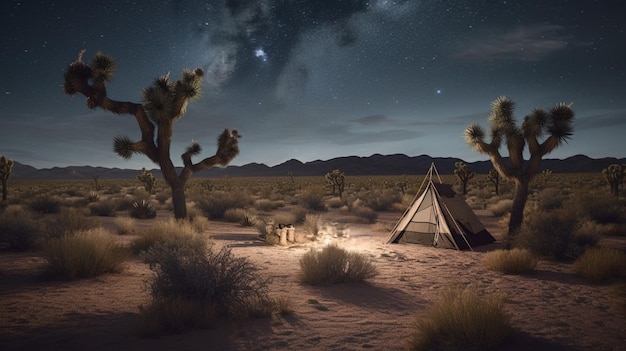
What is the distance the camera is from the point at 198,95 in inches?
565

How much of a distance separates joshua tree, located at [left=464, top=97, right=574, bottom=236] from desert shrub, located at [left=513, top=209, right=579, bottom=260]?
80.2 inches

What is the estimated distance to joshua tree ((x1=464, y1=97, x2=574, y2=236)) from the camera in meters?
12.7

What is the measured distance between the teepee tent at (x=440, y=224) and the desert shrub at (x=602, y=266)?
3.37 metres

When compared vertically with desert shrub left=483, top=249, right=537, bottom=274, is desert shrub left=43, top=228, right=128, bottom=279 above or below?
above

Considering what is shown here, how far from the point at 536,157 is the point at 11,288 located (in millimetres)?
14543

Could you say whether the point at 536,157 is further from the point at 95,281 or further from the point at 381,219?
the point at 95,281

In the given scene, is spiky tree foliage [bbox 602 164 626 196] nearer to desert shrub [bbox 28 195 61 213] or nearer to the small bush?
the small bush

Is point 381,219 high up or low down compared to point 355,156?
down

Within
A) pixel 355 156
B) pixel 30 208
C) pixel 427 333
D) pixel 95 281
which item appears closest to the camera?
pixel 427 333

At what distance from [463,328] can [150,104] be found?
41.3 feet

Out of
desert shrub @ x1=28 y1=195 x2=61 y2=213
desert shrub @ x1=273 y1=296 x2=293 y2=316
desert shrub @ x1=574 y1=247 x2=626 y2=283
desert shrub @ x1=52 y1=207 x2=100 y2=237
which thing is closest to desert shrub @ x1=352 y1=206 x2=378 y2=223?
desert shrub @ x1=574 y1=247 x2=626 y2=283

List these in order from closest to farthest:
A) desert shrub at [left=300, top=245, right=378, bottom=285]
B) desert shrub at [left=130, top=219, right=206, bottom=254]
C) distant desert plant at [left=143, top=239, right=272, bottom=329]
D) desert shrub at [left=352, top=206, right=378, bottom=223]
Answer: distant desert plant at [left=143, top=239, right=272, bottom=329]
desert shrub at [left=300, top=245, right=378, bottom=285]
desert shrub at [left=130, top=219, right=206, bottom=254]
desert shrub at [left=352, top=206, right=378, bottom=223]

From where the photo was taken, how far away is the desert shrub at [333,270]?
25.8ft

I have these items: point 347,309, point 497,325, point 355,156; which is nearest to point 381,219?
point 347,309
